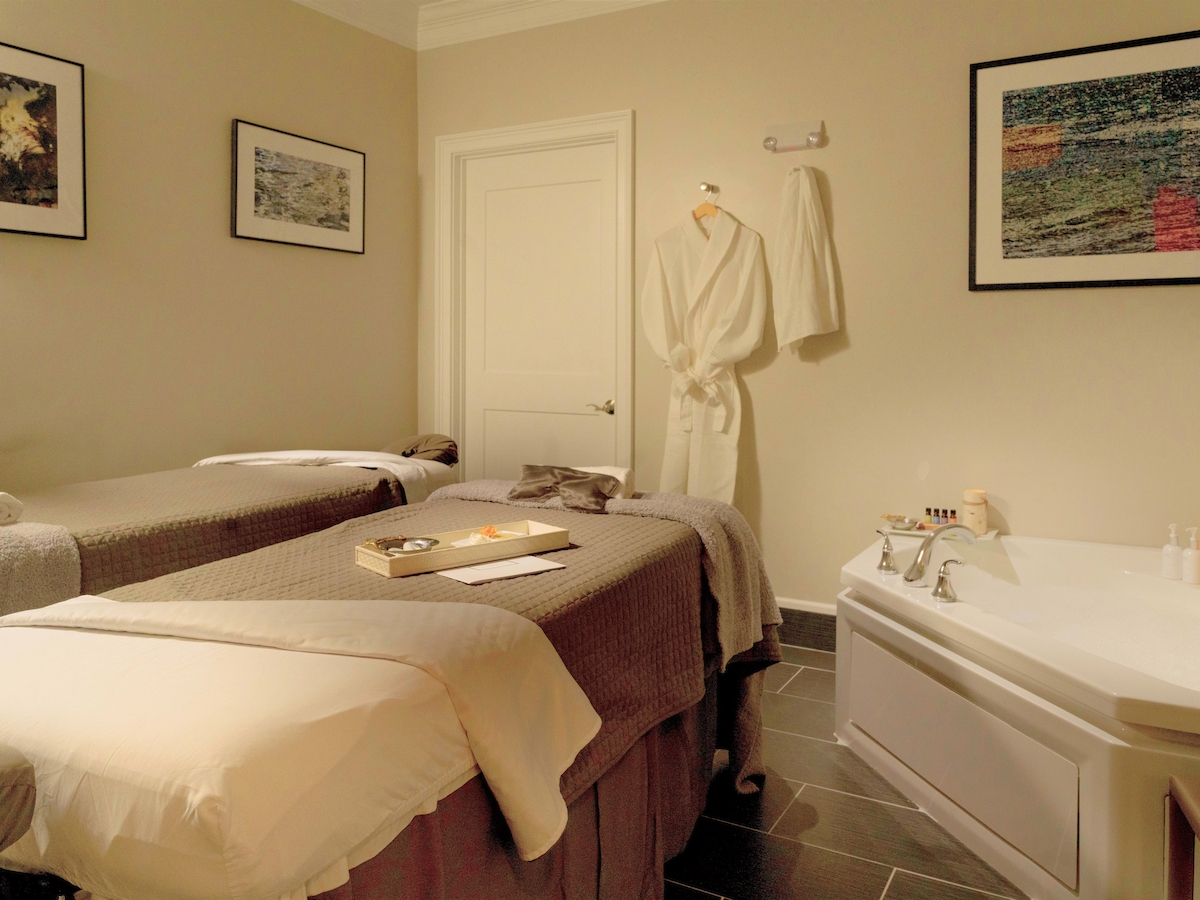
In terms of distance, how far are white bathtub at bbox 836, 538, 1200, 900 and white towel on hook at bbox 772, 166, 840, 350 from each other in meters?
0.89

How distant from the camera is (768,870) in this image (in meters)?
1.98

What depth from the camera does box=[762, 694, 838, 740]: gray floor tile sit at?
272 centimetres

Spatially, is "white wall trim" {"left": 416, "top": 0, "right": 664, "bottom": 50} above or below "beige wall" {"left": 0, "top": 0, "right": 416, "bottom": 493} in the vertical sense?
above

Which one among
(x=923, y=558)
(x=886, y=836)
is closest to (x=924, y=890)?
(x=886, y=836)

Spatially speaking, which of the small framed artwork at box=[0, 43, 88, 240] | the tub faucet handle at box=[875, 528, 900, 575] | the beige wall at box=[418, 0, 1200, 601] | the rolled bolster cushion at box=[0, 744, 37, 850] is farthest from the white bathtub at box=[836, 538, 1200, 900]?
the small framed artwork at box=[0, 43, 88, 240]

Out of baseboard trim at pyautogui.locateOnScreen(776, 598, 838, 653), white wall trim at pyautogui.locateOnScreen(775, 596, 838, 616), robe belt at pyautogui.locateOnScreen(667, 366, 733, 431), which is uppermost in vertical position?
robe belt at pyautogui.locateOnScreen(667, 366, 733, 431)

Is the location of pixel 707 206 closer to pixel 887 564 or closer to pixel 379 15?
pixel 887 564

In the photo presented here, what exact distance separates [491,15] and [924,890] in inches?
148

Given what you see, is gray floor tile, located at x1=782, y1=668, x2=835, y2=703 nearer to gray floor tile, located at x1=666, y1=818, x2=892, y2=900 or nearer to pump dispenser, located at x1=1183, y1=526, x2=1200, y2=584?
gray floor tile, located at x1=666, y1=818, x2=892, y2=900

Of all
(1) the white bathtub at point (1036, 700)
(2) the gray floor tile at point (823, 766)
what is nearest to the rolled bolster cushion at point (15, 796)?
(1) the white bathtub at point (1036, 700)

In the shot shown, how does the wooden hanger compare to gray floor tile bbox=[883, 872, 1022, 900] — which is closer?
gray floor tile bbox=[883, 872, 1022, 900]

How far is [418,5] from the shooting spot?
4066 millimetres

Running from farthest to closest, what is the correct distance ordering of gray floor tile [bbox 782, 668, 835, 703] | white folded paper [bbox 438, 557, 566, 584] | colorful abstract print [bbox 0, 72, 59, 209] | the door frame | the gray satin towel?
1. the door frame
2. gray floor tile [bbox 782, 668, 835, 703]
3. colorful abstract print [bbox 0, 72, 59, 209]
4. the gray satin towel
5. white folded paper [bbox 438, 557, 566, 584]

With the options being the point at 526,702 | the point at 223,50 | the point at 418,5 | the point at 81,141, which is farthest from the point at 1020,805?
the point at 418,5
